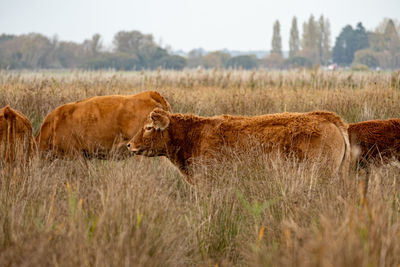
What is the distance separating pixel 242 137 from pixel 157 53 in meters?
89.1

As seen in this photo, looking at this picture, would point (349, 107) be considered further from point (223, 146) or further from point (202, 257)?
point (202, 257)

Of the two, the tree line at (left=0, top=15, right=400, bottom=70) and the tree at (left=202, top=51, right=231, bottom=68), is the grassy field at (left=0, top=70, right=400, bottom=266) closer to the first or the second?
the tree line at (left=0, top=15, right=400, bottom=70)

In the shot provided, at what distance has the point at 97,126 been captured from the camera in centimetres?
784

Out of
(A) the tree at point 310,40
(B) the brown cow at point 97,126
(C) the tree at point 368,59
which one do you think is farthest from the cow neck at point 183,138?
(A) the tree at point 310,40

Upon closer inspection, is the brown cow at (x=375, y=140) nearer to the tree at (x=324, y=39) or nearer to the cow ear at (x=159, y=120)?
the cow ear at (x=159, y=120)

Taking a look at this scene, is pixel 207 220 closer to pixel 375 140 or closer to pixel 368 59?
pixel 375 140

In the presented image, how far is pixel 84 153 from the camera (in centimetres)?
805

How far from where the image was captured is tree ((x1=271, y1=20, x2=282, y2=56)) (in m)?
129

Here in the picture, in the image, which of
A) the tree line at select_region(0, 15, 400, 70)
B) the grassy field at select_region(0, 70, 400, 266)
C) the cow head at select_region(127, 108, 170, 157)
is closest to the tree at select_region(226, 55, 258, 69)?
the tree line at select_region(0, 15, 400, 70)

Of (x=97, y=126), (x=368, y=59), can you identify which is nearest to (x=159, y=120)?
(x=97, y=126)

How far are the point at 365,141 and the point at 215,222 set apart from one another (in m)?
3.36

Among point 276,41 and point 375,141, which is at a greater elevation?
point 276,41

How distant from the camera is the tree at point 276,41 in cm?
12888

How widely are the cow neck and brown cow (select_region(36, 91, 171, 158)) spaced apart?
3.97 feet
